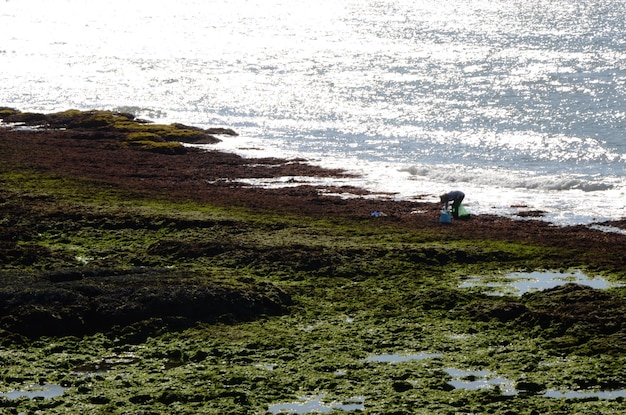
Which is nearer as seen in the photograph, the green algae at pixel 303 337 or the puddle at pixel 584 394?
the puddle at pixel 584 394

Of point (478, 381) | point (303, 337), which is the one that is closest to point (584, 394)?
point (478, 381)

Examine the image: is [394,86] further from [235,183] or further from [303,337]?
[303,337]

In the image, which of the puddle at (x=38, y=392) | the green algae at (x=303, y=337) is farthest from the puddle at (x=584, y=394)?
the puddle at (x=38, y=392)

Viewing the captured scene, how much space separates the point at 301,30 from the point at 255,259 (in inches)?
4793

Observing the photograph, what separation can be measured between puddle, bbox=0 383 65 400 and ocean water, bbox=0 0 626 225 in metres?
26.1

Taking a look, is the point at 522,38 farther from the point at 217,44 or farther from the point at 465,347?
the point at 465,347

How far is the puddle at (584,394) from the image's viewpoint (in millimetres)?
19109

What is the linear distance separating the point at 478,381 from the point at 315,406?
354 cm

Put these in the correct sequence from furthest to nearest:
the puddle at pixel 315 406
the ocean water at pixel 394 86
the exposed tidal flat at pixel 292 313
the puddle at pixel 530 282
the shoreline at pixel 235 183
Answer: the ocean water at pixel 394 86 < the shoreline at pixel 235 183 < the puddle at pixel 530 282 < the exposed tidal flat at pixel 292 313 < the puddle at pixel 315 406

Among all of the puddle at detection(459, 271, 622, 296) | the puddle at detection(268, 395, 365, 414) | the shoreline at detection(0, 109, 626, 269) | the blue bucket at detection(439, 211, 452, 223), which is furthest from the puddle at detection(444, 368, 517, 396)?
the blue bucket at detection(439, 211, 452, 223)

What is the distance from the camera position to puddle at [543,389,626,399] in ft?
62.7

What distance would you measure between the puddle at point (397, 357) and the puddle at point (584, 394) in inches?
126

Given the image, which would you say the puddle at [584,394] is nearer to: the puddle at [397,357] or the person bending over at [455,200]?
the puddle at [397,357]

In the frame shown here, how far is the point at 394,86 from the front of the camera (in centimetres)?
9244
